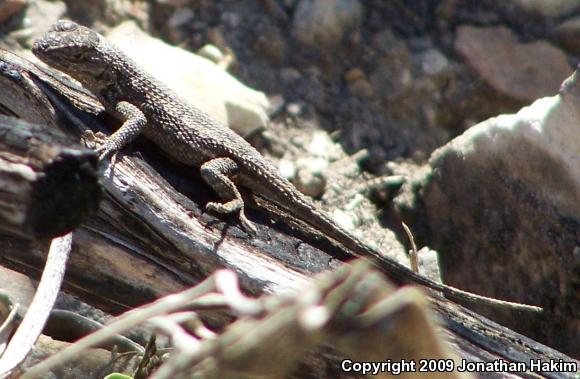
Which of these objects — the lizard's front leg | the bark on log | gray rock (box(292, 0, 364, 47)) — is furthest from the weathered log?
gray rock (box(292, 0, 364, 47))

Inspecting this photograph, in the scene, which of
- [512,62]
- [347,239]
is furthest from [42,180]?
[512,62]

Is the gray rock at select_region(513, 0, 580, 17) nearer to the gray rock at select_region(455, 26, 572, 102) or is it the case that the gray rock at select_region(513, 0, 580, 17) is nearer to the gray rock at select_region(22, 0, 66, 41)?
the gray rock at select_region(455, 26, 572, 102)

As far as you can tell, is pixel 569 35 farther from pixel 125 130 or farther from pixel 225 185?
pixel 125 130

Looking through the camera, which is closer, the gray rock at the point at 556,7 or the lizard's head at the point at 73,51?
the lizard's head at the point at 73,51

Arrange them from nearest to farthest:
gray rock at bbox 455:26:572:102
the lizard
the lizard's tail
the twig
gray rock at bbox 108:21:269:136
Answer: the twig < the lizard's tail < the lizard < gray rock at bbox 108:21:269:136 < gray rock at bbox 455:26:572:102

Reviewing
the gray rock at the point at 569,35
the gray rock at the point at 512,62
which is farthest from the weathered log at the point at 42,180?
the gray rock at the point at 569,35

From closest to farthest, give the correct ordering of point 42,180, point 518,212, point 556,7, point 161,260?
1. point 42,180
2. point 161,260
3. point 518,212
4. point 556,7

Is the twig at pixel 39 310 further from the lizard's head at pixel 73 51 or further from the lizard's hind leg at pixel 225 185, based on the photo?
the lizard's head at pixel 73 51
